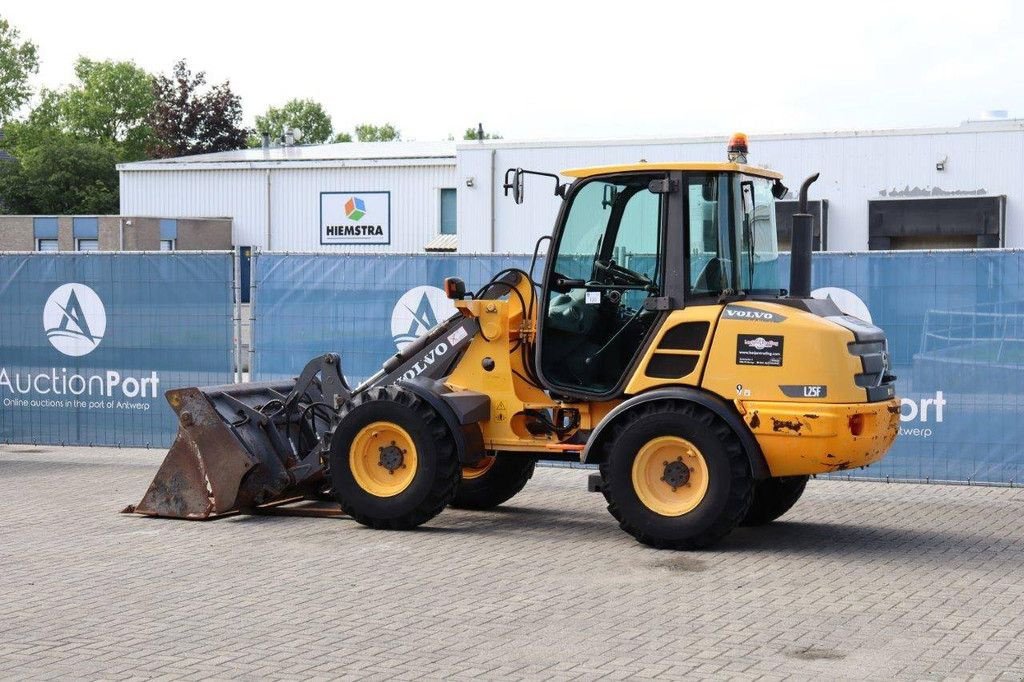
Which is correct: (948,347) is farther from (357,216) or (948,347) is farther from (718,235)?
(357,216)

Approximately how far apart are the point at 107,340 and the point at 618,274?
713 cm

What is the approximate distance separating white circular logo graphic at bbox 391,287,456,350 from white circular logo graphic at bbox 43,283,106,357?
327 cm

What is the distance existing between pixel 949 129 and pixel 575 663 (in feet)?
77.9

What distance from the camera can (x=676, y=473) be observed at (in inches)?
374

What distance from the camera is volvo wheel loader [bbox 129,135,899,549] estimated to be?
368 inches

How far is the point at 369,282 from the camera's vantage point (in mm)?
14375

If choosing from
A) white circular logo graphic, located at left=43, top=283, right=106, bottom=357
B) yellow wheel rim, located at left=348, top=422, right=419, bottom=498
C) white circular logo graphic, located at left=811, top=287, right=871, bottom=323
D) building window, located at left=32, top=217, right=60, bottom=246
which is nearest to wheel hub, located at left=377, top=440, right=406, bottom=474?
yellow wheel rim, located at left=348, top=422, right=419, bottom=498

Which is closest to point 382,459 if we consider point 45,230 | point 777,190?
point 777,190

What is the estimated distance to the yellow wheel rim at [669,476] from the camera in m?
9.48

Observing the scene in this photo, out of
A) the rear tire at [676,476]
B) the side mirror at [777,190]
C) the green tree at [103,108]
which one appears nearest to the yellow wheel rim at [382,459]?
the rear tire at [676,476]

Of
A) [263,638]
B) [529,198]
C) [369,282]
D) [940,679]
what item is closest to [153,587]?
[263,638]

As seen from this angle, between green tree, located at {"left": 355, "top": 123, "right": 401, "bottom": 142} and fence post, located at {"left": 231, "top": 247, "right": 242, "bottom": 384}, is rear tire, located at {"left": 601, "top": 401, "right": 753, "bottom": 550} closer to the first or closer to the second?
fence post, located at {"left": 231, "top": 247, "right": 242, "bottom": 384}

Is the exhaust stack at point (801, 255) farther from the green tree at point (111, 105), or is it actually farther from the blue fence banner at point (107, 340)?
the green tree at point (111, 105)

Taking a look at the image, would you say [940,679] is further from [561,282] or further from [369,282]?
[369,282]
